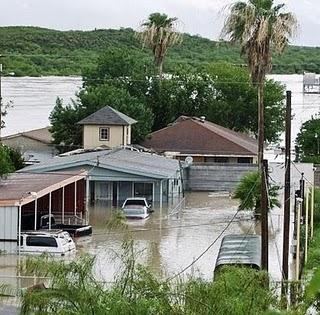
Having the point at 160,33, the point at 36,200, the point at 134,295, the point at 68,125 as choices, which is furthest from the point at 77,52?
the point at 134,295

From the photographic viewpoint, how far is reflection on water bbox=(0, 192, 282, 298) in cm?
2679

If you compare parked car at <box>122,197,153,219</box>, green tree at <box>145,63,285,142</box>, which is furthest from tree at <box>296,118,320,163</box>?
parked car at <box>122,197,153,219</box>

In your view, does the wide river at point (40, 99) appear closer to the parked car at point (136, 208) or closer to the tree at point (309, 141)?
the tree at point (309, 141)

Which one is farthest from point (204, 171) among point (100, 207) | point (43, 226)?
point (43, 226)

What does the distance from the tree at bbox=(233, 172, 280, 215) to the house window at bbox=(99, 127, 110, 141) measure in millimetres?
11061

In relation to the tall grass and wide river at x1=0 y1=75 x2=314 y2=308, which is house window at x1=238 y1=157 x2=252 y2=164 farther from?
the tall grass

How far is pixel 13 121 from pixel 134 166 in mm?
38614

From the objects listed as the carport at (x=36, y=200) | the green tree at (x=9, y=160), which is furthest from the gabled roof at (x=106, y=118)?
the carport at (x=36, y=200)

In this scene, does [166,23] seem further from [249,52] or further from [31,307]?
[31,307]

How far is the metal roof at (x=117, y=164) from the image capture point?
3844 cm

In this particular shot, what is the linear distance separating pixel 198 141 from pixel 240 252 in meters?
23.8

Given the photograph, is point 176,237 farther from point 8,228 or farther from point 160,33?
point 160,33

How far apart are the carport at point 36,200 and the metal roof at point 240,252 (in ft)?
19.3

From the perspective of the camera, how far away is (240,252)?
23922mm
